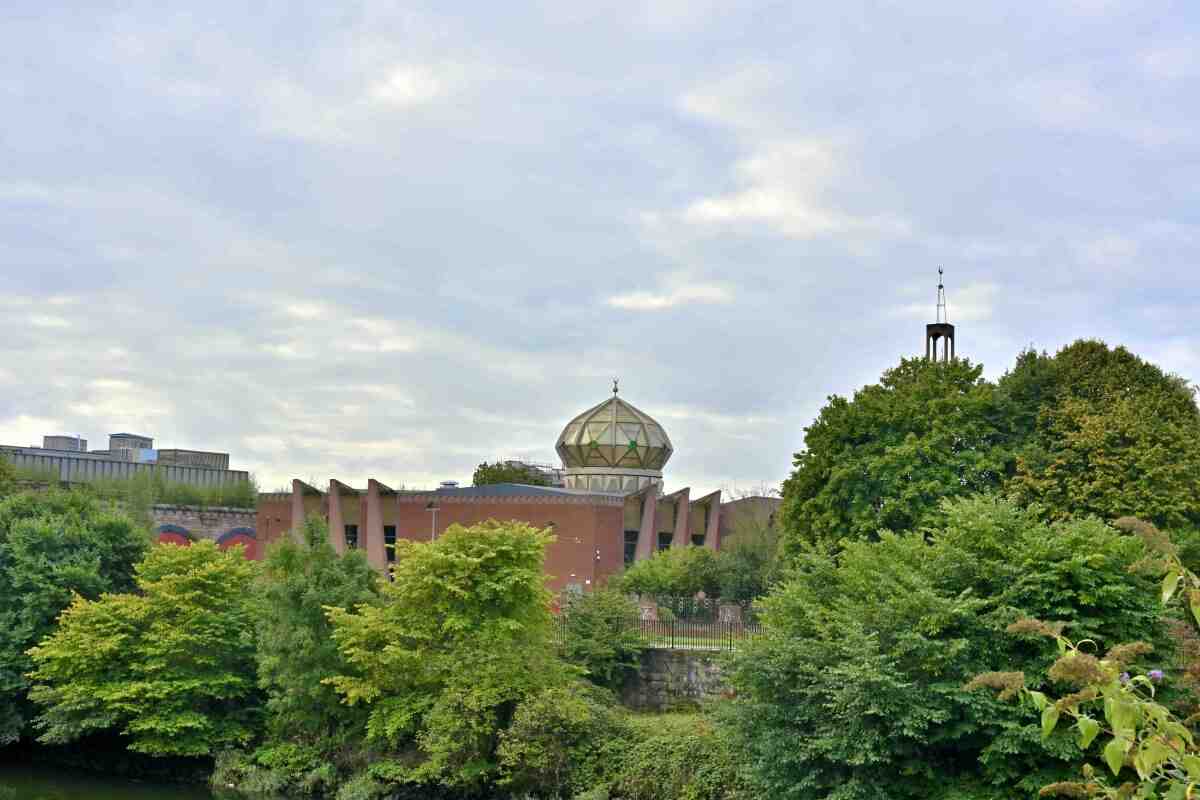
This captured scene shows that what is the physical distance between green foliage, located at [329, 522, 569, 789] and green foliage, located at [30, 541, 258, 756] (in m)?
5.62

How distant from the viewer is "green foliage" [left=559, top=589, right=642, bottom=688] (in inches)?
1332

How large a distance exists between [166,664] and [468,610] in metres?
10.3

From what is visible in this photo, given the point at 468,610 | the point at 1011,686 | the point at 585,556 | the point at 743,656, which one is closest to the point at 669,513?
the point at 585,556

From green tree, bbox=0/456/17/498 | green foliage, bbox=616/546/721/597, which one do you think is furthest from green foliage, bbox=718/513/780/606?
green tree, bbox=0/456/17/498

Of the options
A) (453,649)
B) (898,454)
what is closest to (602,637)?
(453,649)

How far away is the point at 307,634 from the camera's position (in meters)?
33.6

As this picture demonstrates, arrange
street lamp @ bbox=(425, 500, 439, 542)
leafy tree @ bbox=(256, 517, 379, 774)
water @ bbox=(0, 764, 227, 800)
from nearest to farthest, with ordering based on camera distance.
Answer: leafy tree @ bbox=(256, 517, 379, 774) < water @ bbox=(0, 764, 227, 800) < street lamp @ bbox=(425, 500, 439, 542)

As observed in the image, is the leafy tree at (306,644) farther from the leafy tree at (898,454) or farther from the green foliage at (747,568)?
the green foliage at (747,568)

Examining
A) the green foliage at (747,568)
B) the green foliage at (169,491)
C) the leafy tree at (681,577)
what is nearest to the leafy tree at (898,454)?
the green foliage at (747,568)

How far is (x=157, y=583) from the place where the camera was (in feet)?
121

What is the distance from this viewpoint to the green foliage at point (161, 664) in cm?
3516

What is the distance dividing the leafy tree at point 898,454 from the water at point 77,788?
66.2 ft

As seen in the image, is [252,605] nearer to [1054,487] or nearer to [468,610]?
[468,610]

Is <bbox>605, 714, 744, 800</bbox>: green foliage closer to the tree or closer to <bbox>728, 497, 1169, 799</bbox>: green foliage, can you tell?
<bbox>728, 497, 1169, 799</bbox>: green foliage
